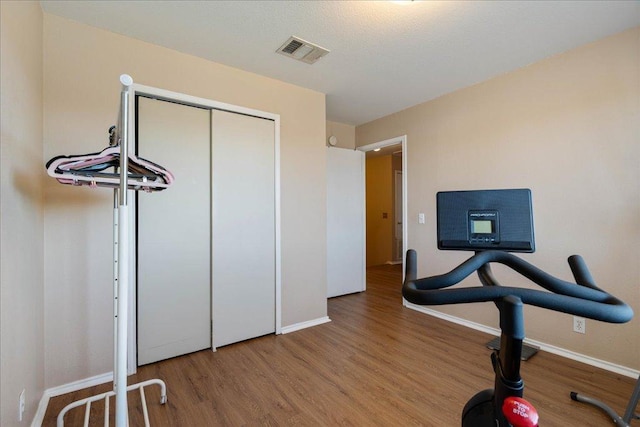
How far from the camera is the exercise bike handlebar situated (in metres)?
0.62

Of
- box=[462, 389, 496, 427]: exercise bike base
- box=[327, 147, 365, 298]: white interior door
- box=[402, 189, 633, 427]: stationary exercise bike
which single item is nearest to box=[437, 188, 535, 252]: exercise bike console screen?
box=[402, 189, 633, 427]: stationary exercise bike

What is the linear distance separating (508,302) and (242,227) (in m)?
2.34

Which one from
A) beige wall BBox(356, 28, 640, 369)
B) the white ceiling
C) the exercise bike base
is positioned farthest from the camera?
beige wall BBox(356, 28, 640, 369)

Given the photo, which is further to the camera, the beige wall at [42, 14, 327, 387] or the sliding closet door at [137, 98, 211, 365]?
the sliding closet door at [137, 98, 211, 365]

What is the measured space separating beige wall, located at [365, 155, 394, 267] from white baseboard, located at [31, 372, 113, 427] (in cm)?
514

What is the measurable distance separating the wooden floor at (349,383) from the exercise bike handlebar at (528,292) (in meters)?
1.28

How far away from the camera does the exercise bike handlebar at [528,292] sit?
617 millimetres

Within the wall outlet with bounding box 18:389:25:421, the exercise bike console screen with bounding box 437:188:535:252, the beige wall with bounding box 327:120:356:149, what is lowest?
the wall outlet with bounding box 18:389:25:421

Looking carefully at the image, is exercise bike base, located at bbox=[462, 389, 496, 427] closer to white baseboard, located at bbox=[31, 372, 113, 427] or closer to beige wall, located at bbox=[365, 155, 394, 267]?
white baseboard, located at bbox=[31, 372, 113, 427]

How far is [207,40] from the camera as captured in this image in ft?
7.25

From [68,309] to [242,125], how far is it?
6.35 feet

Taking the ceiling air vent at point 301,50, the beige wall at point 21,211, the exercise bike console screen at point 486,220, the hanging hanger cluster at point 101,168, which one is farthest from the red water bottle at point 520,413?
the ceiling air vent at point 301,50

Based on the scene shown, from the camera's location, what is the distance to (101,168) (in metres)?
1.46

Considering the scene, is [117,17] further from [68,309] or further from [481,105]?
[481,105]
